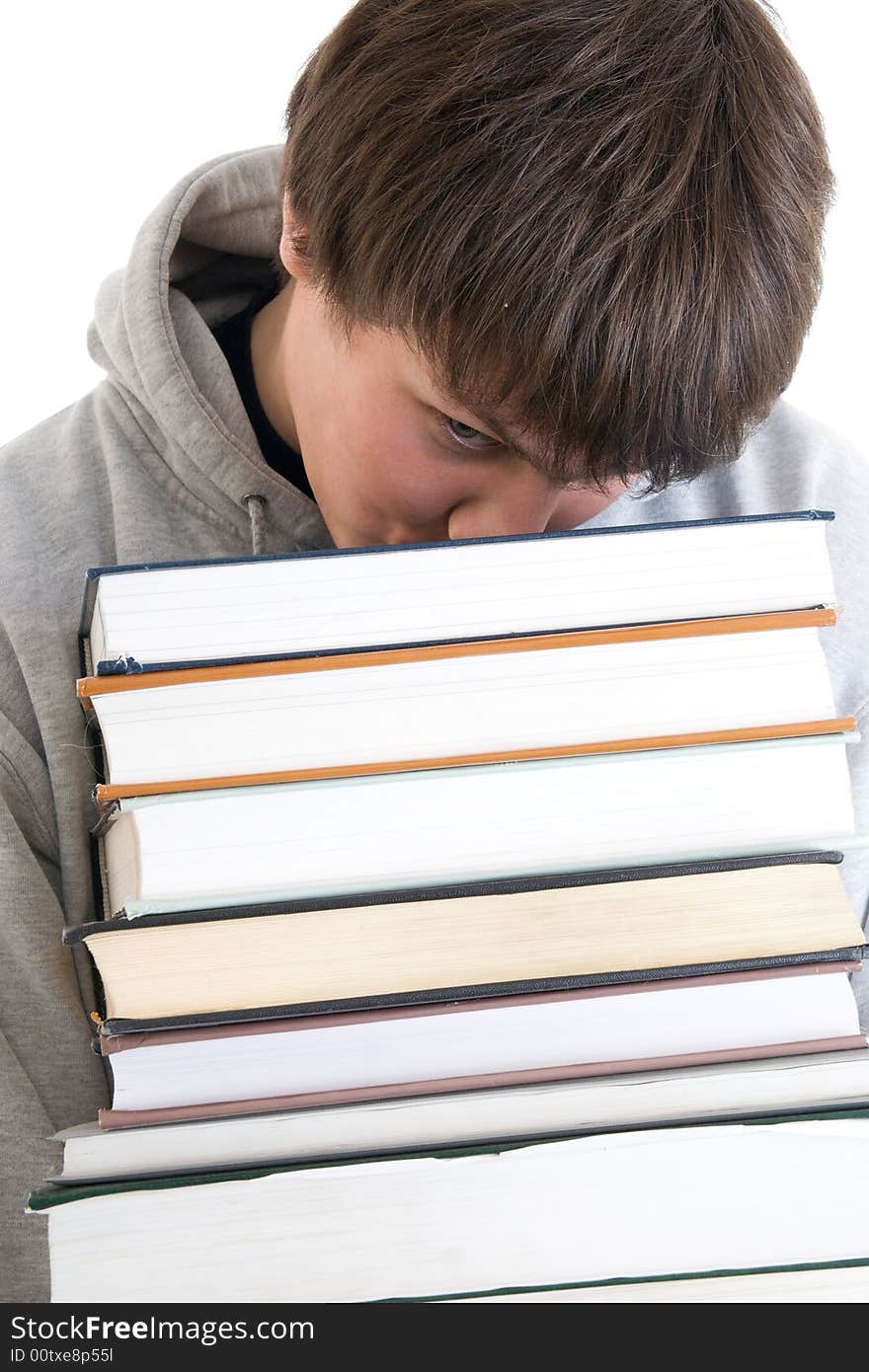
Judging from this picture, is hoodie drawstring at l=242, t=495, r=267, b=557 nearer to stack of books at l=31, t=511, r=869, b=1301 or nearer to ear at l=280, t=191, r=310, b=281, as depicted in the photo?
ear at l=280, t=191, r=310, b=281

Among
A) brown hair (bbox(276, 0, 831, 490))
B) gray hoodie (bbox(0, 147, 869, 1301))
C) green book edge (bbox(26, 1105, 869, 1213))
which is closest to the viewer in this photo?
green book edge (bbox(26, 1105, 869, 1213))

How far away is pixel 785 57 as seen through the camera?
2.19ft

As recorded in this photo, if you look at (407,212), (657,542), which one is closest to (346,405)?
(407,212)

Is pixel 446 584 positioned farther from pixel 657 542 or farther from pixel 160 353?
pixel 160 353

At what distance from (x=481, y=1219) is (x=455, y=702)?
0.20 m

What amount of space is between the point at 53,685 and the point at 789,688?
427mm

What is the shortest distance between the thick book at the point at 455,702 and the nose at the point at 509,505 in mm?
178

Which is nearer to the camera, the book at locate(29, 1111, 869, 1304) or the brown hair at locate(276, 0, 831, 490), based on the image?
the book at locate(29, 1111, 869, 1304)

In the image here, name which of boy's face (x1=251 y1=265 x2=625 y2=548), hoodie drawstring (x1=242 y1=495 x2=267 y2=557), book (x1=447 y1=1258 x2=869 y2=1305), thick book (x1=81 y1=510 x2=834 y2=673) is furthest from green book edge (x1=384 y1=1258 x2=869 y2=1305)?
hoodie drawstring (x1=242 y1=495 x2=267 y2=557)

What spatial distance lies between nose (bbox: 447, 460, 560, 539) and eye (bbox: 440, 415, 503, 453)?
0.06ft

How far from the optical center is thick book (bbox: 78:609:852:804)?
1.75ft

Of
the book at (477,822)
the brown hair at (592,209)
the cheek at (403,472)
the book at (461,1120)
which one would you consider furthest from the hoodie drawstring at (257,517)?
the book at (461,1120)
